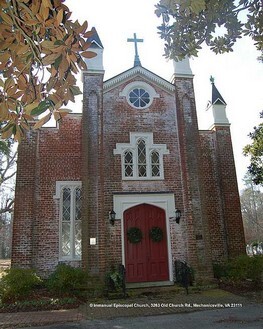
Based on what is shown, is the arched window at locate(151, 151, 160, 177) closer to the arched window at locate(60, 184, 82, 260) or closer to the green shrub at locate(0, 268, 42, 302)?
the arched window at locate(60, 184, 82, 260)

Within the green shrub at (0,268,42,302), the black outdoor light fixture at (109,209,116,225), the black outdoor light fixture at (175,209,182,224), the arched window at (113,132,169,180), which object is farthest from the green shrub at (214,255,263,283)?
the green shrub at (0,268,42,302)

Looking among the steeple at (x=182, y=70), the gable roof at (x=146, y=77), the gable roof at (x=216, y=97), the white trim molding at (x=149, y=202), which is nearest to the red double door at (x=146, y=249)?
the white trim molding at (x=149, y=202)

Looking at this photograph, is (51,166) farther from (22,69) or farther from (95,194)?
(22,69)

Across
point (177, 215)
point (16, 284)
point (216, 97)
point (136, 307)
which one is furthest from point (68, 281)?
point (216, 97)

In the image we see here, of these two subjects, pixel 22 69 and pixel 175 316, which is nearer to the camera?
Result: pixel 22 69

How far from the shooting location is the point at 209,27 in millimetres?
4645

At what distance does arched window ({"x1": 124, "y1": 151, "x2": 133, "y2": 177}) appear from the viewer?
40.8ft

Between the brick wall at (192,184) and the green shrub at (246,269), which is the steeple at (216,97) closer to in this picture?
the brick wall at (192,184)

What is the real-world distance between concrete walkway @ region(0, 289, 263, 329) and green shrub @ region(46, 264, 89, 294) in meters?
0.79

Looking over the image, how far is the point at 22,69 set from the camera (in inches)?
65.3

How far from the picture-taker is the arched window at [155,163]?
1266 centimetres

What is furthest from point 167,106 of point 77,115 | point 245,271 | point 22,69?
point 22,69

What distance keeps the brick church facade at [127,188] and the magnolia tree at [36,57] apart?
9.68 metres

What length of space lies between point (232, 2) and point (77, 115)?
10136 millimetres
